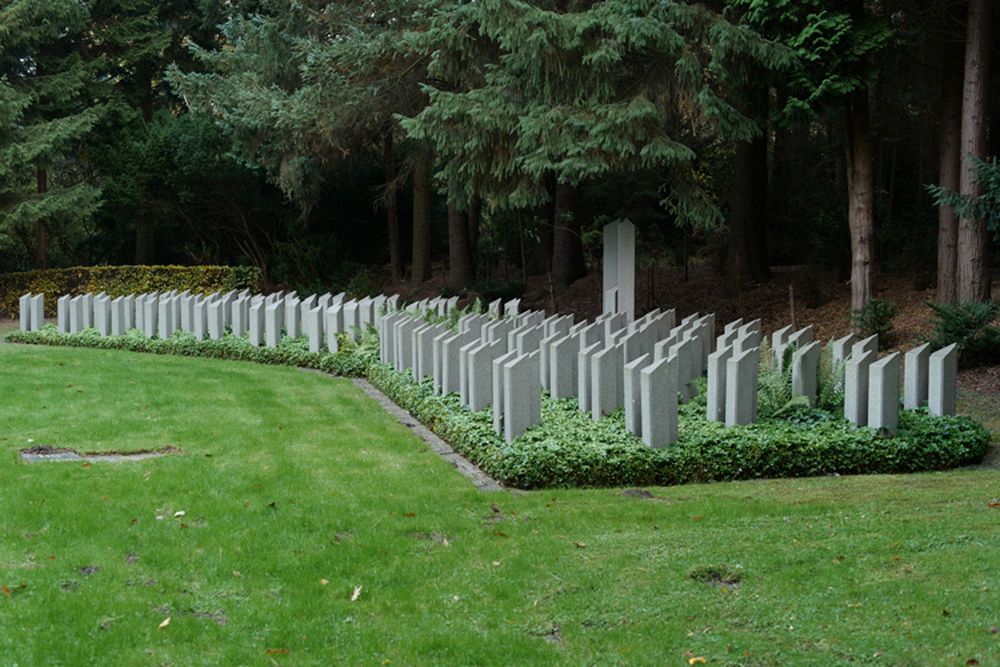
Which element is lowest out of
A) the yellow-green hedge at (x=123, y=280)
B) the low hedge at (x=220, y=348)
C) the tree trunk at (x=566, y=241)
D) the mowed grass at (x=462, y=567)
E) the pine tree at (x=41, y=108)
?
the mowed grass at (x=462, y=567)

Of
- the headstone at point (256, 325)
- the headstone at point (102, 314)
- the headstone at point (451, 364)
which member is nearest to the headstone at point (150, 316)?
the headstone at point (102, 314)

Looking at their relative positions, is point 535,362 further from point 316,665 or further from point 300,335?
point 300,335

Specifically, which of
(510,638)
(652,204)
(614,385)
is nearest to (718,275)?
(652,204)

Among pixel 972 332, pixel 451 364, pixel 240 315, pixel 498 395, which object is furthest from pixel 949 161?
pixel 240 315

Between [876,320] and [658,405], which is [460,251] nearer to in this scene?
[876,320]

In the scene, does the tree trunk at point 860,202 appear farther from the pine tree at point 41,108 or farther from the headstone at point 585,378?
the pine tree at point 41,108

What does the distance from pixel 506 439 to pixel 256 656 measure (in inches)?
162

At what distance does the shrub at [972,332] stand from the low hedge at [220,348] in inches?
290

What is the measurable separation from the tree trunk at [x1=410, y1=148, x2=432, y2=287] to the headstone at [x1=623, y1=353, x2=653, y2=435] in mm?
16861

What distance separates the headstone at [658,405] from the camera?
8055mm

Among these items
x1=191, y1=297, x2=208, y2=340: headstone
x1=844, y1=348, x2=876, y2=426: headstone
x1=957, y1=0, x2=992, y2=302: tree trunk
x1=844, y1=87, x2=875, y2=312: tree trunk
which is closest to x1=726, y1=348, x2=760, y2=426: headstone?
x1=844, y1=348, x2=876, y2=426: headstone

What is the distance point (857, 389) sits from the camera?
8.75 m

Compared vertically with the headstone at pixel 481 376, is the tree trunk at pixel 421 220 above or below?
above

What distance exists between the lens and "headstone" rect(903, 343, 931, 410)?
371 inches
